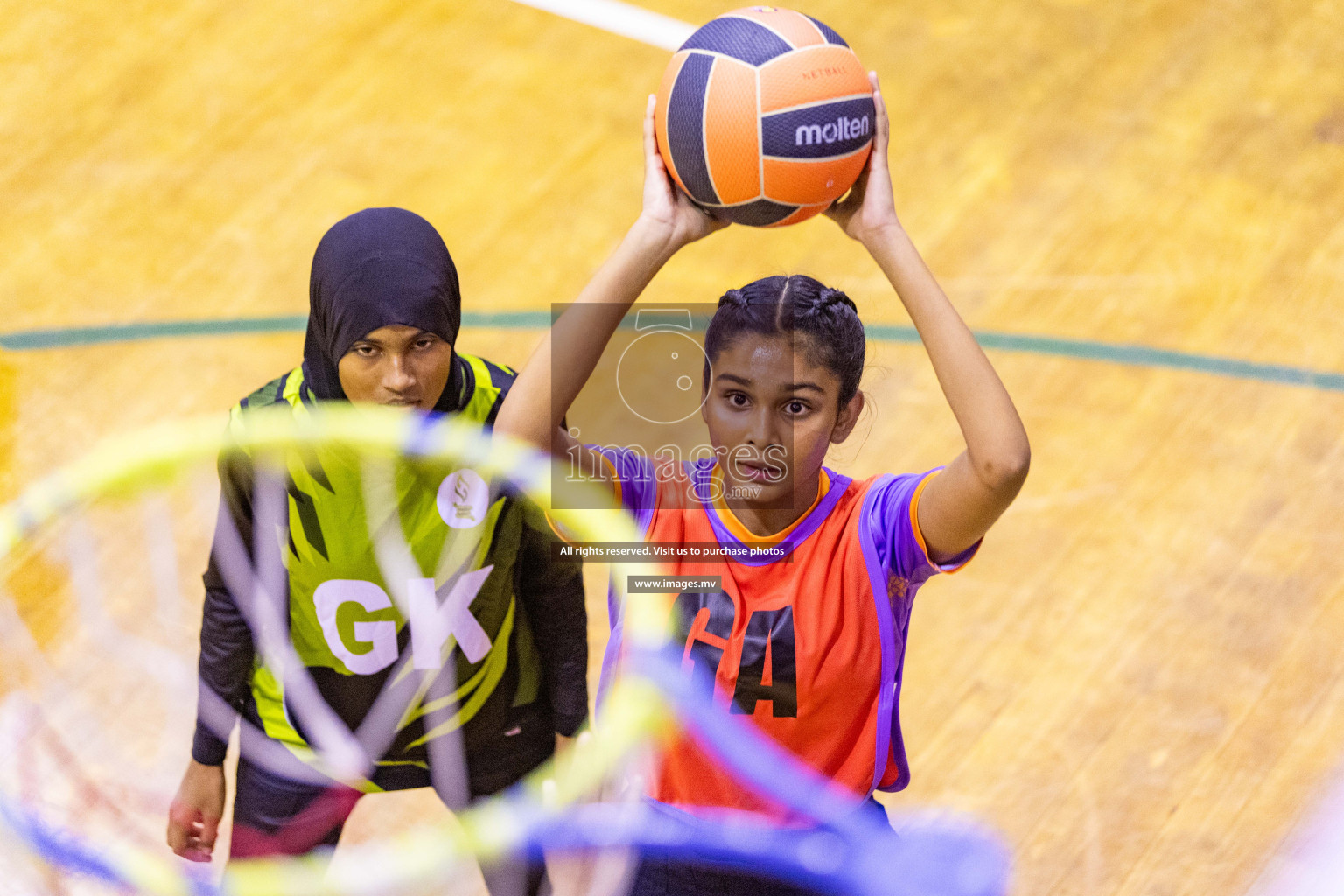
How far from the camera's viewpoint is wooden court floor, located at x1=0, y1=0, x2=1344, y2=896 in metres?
3.17

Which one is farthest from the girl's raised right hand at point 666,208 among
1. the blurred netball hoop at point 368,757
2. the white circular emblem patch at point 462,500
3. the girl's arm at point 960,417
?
the white circular emblem patch at point 462,500

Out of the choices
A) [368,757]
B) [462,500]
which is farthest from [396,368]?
[368,757]

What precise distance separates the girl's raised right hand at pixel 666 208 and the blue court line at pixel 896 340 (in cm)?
205

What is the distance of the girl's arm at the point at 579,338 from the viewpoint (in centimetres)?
192

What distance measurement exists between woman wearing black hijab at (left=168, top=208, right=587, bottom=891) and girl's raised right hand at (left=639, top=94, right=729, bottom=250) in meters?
0.38

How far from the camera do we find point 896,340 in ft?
13.4

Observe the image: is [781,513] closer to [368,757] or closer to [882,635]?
[882,635]

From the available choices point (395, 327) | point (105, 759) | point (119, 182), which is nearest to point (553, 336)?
point (395, 327)

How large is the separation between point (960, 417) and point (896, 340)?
2325mm

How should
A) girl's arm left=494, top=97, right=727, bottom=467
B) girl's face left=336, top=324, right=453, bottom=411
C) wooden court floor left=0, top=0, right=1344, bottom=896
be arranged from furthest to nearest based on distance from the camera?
wooden court floor left=0, top=0, right=1344, bottom=896
girl's face left=336, top=324, right=453, bottom=411
girl's arm left=494, top=97, right=727, bottom=467

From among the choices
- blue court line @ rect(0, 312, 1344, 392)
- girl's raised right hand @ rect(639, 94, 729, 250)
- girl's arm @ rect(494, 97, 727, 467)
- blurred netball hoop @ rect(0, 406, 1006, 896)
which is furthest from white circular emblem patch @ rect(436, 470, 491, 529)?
blue court line @ rect(0, 312, 1344, 392)

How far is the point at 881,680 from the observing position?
6.43 ft

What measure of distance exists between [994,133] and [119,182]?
115 inches

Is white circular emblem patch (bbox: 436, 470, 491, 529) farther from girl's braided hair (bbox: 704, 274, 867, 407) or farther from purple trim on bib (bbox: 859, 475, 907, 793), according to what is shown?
purple trim on bib (bbox: 859, 475, 907, 793)
